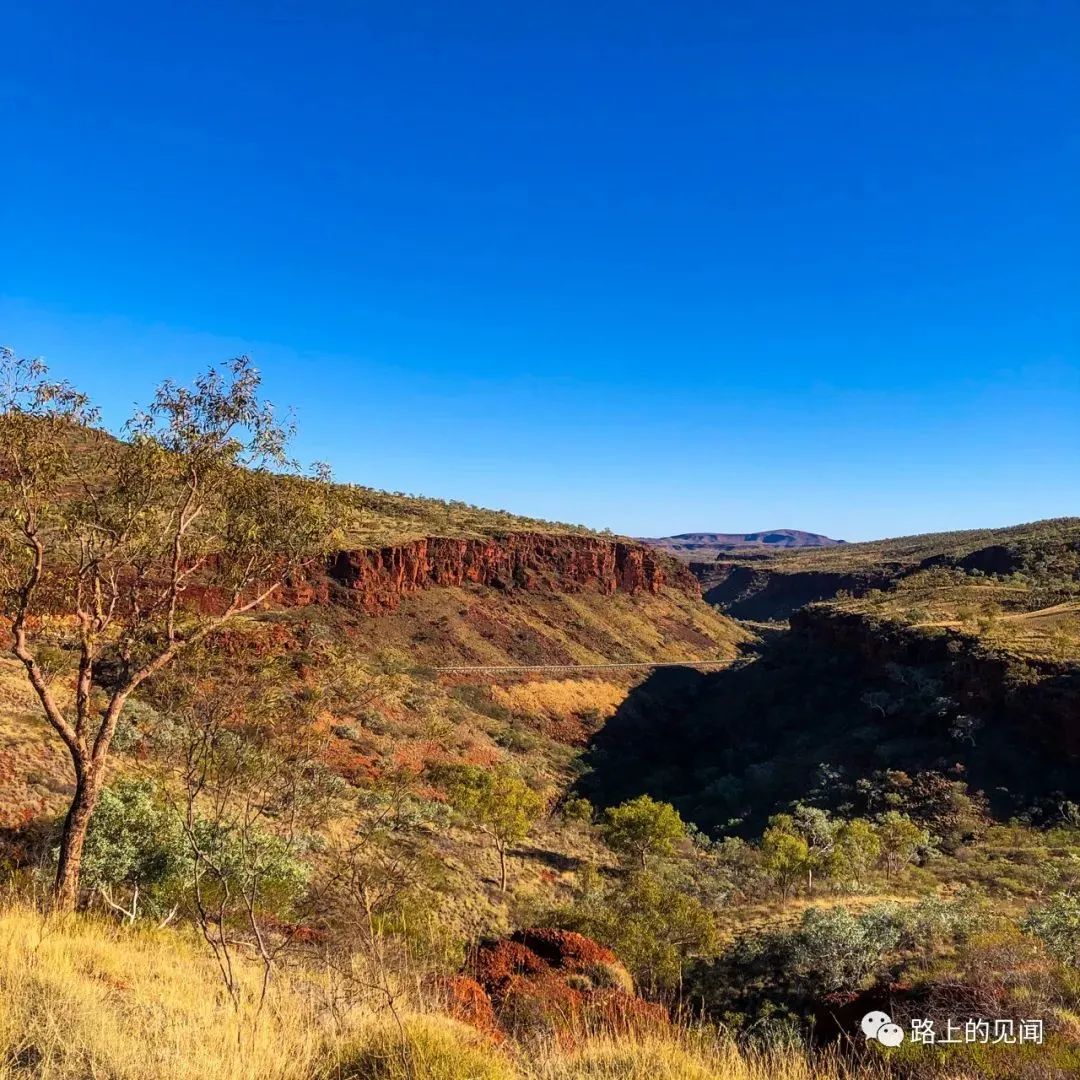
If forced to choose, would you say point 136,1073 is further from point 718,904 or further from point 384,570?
point 384,570

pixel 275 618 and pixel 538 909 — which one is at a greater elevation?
pixel 275 618

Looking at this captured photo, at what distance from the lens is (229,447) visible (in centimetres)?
1273

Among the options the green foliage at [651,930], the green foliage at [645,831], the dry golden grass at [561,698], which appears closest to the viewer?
the green foliage at [651,930]

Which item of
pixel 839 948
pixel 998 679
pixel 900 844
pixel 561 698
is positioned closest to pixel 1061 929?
pixel 839 948

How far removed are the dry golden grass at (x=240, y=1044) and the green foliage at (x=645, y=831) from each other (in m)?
22.7

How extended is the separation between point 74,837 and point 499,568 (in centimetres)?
6099

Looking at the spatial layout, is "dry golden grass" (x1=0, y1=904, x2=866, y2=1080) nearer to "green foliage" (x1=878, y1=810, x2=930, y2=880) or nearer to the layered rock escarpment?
"green foliage" (x1=878, y1=810, x2=930, y2=880)

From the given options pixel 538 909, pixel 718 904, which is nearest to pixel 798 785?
pixel 718 904

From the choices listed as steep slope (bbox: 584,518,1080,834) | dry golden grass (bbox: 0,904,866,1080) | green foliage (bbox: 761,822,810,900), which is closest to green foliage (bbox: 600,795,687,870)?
green foliage (bbox: 761,822,810,900)

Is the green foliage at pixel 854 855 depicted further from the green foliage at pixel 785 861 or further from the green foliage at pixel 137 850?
the green foliage at pixel 137 850

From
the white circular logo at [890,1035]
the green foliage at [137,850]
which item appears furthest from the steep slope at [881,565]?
the green foliage at [137,850]

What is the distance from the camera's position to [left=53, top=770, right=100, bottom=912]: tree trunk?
10609mm

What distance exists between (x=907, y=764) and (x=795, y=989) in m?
27.2

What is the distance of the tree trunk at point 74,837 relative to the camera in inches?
418
